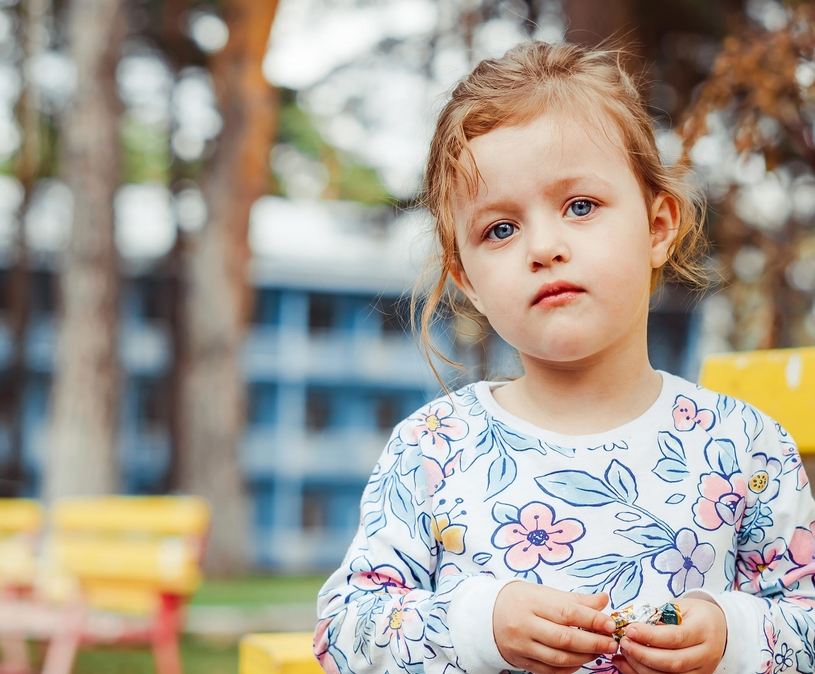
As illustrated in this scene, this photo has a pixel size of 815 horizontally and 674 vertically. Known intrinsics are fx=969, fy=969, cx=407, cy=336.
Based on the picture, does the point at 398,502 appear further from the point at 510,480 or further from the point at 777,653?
the point at 777,653

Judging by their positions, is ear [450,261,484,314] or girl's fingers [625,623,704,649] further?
ear [450,261,484,314]

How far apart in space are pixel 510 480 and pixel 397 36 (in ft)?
32.4

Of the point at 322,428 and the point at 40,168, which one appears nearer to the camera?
the point at 40,168

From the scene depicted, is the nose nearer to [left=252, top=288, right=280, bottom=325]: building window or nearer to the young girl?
the young girl

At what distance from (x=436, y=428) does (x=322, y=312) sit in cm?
2453

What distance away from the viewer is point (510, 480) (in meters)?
1.28

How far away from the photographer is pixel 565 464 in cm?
126

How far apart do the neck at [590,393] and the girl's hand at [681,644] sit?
284 millimetres

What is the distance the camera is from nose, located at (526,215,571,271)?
123 cm

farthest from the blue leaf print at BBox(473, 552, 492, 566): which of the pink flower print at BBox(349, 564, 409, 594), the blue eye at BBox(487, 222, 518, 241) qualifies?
the blue eye at BBox(487, 222, 518, 241)

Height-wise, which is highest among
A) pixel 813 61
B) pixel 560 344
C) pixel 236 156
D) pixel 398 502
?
pixel 236 156

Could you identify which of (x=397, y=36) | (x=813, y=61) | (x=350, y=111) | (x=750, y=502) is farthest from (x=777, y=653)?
(x=350, y=111)

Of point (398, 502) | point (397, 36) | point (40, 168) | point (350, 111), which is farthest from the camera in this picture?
point (40, 168)

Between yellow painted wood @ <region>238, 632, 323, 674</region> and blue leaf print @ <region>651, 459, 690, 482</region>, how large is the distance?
0.61 metres
